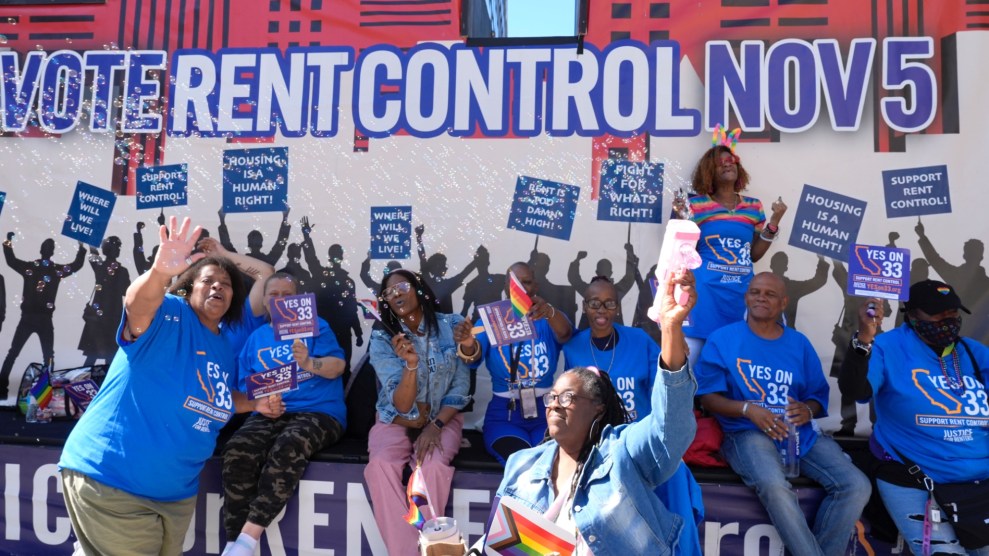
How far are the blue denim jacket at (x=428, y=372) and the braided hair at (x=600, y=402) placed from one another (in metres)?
1.69

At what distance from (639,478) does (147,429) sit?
6.34 ft

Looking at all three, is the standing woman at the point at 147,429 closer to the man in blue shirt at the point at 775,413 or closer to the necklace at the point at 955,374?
the man in blue shirt at the point at 775,413

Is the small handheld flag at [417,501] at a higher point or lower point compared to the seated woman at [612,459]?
lower

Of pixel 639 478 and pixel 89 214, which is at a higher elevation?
pixel 89 214

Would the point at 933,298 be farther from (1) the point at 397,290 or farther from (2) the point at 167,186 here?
(2) the point at 167,186

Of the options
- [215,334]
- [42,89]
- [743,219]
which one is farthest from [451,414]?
[42,89]

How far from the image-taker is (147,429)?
3.06 metres

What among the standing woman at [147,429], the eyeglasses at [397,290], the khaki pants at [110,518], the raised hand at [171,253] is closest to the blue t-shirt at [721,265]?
the eyeglasses at [397,290]

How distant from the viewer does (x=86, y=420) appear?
312cm

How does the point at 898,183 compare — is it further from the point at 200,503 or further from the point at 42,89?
the point at 42,89

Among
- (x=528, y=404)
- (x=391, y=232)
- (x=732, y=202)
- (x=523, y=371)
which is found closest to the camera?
(x=528, y=404)

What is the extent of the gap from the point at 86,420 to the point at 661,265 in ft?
7.67

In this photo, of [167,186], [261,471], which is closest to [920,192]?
[261,471]

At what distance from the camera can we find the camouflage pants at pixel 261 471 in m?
3.61
